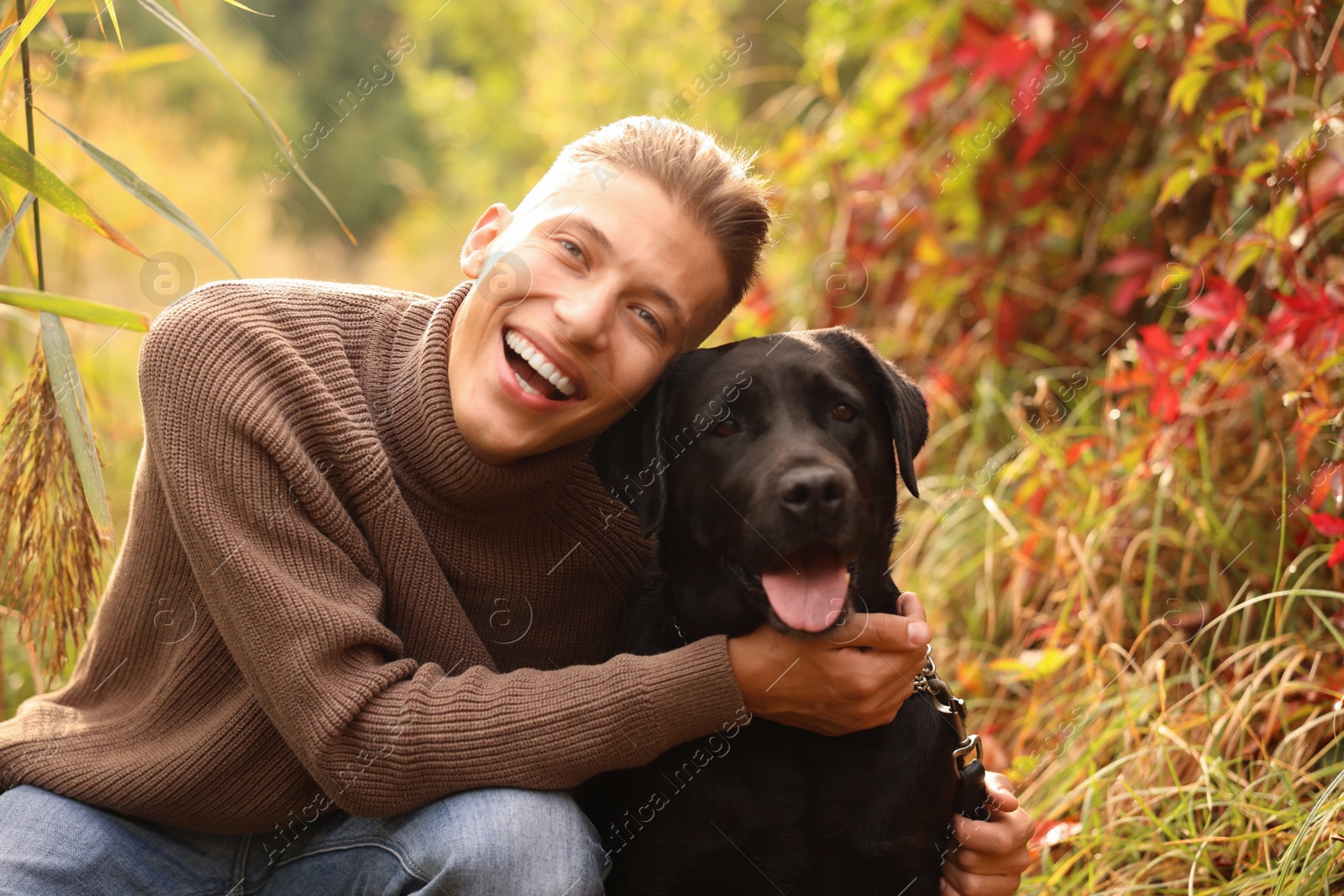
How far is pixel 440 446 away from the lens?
1.90 m

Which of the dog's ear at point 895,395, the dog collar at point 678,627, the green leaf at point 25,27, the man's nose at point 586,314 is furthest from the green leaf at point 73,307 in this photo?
the dog's ear at point 895,395

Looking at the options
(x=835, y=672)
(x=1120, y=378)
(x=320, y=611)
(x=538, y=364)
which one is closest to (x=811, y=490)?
(x=835, y=672)

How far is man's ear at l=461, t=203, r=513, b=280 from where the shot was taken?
205 cm

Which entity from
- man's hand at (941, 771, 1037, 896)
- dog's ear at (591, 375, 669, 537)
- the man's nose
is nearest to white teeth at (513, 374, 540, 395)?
the man's nose

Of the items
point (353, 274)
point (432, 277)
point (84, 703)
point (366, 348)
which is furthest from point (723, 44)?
point (84, 703)

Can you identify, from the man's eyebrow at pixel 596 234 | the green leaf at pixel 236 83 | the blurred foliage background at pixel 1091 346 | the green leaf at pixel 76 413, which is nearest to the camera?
the green leaf at pixel 76 413

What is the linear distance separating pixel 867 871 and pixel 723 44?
246 inches

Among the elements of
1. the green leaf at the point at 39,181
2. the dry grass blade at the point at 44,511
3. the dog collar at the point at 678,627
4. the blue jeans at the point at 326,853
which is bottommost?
the blue jeans at the point at 326,853

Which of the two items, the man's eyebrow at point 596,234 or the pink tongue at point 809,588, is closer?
the pink tongue at point 809,588

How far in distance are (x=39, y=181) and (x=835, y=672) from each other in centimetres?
144

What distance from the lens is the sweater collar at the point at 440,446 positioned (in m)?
1.91

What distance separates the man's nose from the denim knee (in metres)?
0.74

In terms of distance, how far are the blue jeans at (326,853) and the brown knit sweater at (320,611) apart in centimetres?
4

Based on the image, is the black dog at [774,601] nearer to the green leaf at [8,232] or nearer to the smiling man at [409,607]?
the smiling man at [409,607]
